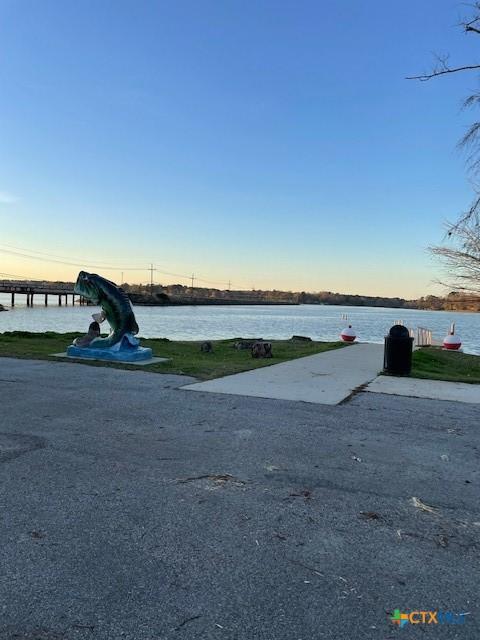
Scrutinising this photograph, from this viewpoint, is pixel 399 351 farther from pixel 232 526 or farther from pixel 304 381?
pixel 232 526

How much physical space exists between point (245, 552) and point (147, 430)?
9.25 ft

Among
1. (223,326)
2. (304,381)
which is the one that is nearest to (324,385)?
(304,381)

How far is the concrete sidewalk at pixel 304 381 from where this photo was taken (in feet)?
26.1

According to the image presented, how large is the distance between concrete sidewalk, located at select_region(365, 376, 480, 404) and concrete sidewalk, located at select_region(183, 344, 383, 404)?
1.16 ft

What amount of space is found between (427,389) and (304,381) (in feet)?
6.86

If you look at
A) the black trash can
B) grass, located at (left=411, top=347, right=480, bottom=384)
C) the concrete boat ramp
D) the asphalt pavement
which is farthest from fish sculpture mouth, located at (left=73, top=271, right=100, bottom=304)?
grass, located at (left=411, top=347, right=480, bottom=384)

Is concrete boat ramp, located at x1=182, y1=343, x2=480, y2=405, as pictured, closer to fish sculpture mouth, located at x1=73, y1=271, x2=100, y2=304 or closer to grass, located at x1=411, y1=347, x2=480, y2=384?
grass, located at x1=411, y1=347, x2=480, y2=384

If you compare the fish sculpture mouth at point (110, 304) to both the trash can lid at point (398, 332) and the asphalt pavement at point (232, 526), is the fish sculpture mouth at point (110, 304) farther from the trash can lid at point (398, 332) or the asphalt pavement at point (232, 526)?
the trash can lid at point (398, 332)

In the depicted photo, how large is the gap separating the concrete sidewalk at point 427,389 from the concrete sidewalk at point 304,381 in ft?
1.16

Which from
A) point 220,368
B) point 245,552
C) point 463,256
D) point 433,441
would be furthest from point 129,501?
point 463,256

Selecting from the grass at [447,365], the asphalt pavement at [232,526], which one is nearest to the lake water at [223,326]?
the grass at [447,365]

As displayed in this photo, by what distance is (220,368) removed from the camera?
422 inches

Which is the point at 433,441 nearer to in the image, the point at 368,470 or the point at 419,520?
the point at 368,470

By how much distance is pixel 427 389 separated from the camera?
29.4 ft
